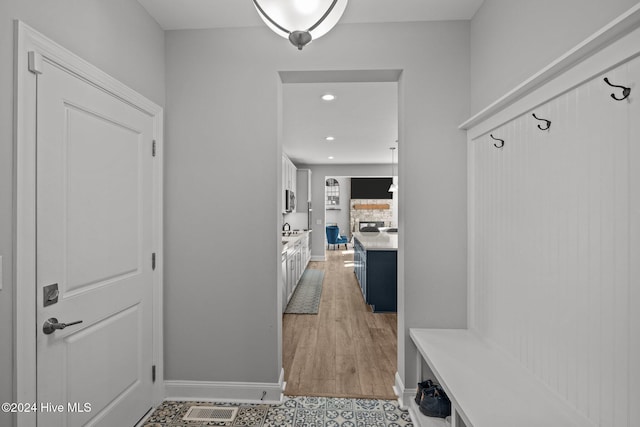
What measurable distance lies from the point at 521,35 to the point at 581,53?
1.94 feet

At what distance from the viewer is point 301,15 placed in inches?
45.3

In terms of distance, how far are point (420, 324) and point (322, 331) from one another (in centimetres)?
169

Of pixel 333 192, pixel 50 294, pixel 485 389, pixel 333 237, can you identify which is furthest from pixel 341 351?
pixel 333 192

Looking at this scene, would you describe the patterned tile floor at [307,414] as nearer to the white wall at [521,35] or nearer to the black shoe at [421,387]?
the black shoe at [421,387]

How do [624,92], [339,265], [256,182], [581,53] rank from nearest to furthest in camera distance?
[624,92], [581,53], [256,182], [339,265]

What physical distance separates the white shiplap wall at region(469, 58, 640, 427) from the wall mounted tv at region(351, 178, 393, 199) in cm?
983

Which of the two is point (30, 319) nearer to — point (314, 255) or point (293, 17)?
point (293, 17)

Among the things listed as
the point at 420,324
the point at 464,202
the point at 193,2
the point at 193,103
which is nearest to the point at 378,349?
the point at 420,324

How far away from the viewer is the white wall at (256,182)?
2154mm

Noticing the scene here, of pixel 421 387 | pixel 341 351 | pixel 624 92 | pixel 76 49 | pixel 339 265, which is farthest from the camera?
pixel 339 265

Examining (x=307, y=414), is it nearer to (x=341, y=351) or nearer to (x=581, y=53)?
(x=341, y=351)

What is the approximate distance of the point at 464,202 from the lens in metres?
2.15

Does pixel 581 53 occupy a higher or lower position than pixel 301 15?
lower

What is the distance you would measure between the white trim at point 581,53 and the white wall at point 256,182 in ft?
1.96
